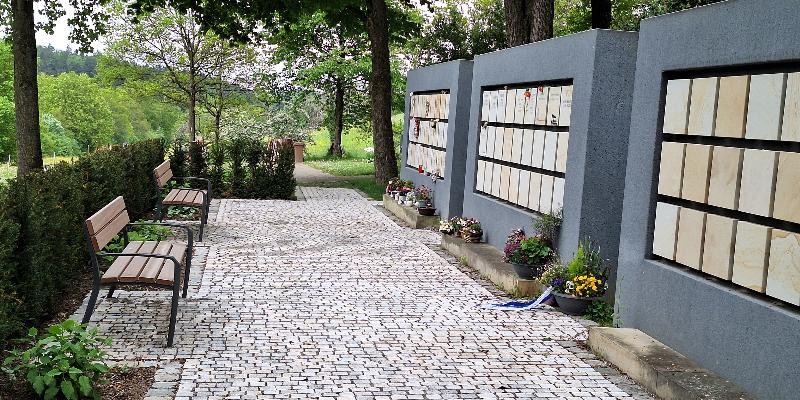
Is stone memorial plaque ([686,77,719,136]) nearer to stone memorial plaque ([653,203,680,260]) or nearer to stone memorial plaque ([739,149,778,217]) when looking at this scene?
stone memorial plaque ([739,149,778,217])

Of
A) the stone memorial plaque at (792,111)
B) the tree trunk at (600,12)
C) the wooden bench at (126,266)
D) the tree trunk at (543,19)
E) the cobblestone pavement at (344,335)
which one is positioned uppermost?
the tree trunk at (600,12)

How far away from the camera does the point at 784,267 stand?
482 cm

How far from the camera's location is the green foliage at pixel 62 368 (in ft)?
15.4

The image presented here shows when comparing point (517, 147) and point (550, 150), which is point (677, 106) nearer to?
point (550, 150)

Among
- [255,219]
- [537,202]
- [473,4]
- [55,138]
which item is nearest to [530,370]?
[537,202]

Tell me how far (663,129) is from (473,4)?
2699 cm

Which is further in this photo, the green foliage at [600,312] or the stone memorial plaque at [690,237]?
the green foliage at [600,312]

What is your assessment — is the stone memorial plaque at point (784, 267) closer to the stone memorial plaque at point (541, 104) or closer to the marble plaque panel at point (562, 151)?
the marble plaque panel at point (562, 151)

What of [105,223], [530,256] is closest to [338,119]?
[530,256]

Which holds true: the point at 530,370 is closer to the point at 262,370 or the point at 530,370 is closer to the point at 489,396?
the point at 489,396

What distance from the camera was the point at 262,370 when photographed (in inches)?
224

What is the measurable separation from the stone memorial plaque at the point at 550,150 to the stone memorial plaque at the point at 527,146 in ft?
1.58

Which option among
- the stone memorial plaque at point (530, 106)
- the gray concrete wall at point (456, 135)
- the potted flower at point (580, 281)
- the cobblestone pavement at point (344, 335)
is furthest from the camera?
the gray concrete wall at point (456, 135)

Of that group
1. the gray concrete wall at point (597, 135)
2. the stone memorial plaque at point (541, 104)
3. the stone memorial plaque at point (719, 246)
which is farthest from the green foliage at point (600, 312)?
the stone memorial plaque at point (541, 104)
